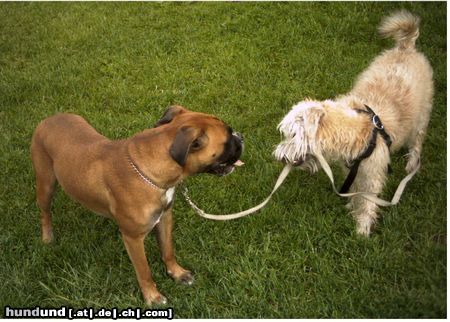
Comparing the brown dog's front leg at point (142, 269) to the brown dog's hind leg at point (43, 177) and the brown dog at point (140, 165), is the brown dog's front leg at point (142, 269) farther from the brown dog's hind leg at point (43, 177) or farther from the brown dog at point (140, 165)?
the brown dog's hind leg at point (43, 177)

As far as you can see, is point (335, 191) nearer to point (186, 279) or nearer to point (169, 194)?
point (169, 194)

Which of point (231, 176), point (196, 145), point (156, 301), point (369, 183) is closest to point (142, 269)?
point (156, 301)

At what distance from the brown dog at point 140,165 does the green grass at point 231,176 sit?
1.89 feet

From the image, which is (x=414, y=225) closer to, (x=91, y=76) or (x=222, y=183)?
(x=222, y=183)

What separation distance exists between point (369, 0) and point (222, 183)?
4.83 meters

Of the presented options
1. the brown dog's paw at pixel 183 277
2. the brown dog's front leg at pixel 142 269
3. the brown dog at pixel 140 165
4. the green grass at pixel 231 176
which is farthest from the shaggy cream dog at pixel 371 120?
the brown dog's front leg at pixel 142 269

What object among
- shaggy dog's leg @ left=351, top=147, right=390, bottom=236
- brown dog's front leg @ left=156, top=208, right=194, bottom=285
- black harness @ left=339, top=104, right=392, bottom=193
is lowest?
brown dog's front leg @ left=156, top=208, right=194, bottom=285

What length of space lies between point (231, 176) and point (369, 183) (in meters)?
1.50

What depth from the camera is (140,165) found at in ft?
11.2

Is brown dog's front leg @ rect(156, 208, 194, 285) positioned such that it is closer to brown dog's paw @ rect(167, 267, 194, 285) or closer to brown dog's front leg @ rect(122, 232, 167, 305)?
brown dog's paw @ rect(167, 267, 194, 285)

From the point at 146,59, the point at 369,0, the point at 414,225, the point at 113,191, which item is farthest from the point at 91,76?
the point at 414,225

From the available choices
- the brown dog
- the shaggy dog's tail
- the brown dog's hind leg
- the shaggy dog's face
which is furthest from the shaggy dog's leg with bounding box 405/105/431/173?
the brown dog's hind leg

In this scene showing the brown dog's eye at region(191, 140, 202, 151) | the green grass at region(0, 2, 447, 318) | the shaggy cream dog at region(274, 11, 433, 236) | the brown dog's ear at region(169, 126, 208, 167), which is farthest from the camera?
the shaggy cream dog at region(274, 11, 433, 236)

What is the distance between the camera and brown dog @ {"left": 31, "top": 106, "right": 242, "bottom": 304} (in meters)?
3.28
